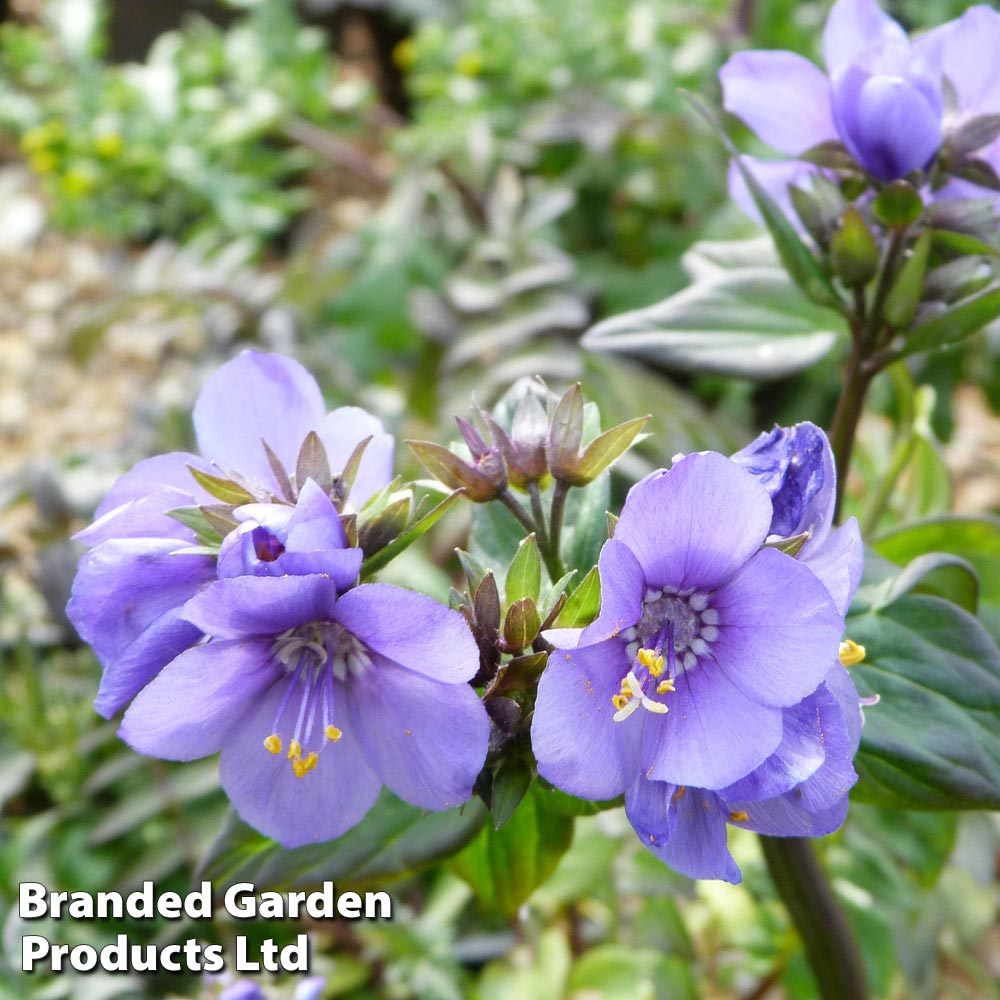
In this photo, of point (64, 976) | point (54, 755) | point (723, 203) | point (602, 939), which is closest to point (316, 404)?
point (64, 976)

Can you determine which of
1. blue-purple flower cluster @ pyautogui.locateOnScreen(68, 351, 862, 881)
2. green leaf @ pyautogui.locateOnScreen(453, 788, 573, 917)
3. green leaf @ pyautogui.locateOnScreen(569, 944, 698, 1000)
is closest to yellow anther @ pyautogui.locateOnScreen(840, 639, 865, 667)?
blue-purple flower cluster @ pyautogui.locateOnScreen(68, 351, 862, 881)

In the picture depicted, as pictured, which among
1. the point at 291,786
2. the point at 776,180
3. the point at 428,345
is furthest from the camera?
the point at 428,345

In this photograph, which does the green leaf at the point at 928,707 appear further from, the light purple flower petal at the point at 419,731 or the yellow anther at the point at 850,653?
the light purple flower petal at the point at 419,731

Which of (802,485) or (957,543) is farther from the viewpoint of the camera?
(957,543)

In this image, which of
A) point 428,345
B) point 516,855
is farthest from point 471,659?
point 428,345

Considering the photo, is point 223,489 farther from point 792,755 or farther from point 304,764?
point 792,755
